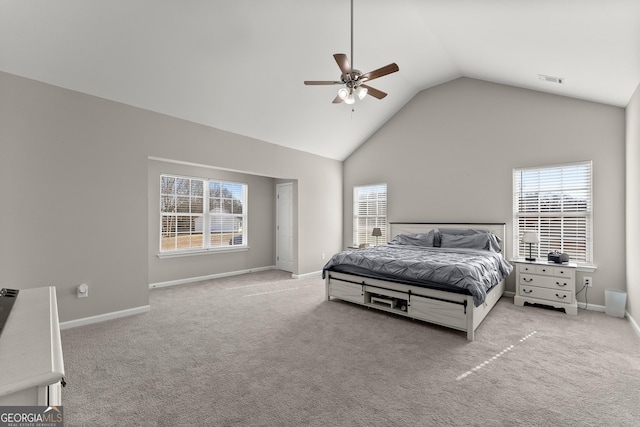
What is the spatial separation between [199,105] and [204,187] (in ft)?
7.00

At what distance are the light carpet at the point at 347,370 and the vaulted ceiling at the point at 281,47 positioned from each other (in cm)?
293

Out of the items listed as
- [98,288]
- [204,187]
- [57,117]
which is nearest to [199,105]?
[57,117]

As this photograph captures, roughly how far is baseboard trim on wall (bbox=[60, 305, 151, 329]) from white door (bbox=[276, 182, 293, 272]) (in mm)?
3366

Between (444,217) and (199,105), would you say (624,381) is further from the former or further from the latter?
(199,105)

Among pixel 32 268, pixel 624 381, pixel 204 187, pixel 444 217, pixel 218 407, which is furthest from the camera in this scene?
pixel 204 187

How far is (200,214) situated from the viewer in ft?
19.3

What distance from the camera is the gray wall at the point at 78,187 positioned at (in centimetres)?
306

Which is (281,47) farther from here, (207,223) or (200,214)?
(207,223)

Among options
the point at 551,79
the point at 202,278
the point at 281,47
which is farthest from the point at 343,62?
the point at 202,278

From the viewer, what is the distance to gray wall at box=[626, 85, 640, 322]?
3271 millimetres

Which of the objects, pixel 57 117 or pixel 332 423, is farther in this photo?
pixel 57 117

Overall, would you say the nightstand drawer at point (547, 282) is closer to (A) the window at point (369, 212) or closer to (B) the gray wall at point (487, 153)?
(B) the gray wall at point (487, 153)

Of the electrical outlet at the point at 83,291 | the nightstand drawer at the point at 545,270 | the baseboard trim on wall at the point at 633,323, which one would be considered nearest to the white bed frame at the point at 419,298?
the nightstand drawer at the point at 545,270

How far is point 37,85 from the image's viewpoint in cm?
317
